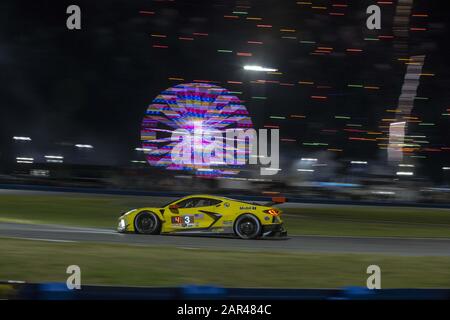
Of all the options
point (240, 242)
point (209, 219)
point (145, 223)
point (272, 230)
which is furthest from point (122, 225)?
point (272, 230)

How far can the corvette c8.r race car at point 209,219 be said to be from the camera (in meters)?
11.7

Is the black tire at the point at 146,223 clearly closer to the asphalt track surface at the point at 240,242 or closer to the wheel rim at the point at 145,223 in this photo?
the wheel rim at the point at 145,223

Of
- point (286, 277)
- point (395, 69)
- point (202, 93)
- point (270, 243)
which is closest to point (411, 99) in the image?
point (395, 69)

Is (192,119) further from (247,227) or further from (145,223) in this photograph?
(247,227)

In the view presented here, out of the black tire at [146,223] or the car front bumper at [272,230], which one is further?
the black tire at [146,223]

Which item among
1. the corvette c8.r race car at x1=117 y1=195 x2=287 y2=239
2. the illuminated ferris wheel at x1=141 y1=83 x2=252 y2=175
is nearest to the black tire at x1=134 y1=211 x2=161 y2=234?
the corvette c8.r race car at x1=117 y1=195 x2=287 y2=239

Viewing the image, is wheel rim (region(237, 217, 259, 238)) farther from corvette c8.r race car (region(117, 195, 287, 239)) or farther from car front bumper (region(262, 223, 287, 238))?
car front bumper (region(262, 223, 287, 238))

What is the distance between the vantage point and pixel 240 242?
11.5 m

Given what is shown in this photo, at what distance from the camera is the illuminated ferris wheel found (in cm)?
Answer: 3306

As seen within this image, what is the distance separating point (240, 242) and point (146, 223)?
6.55ft

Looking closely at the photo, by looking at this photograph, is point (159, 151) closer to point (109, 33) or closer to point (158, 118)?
point (158, 118)

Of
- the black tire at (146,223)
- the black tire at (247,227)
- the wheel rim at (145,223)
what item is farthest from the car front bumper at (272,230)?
the wheel rim at (145,223)

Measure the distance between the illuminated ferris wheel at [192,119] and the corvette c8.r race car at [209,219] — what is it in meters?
18.7
